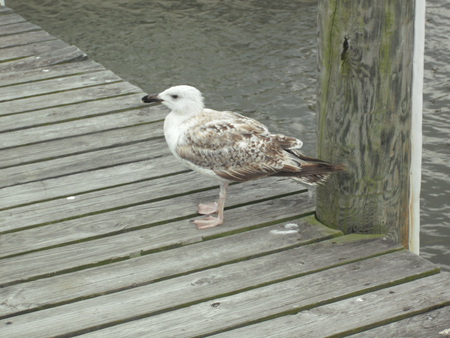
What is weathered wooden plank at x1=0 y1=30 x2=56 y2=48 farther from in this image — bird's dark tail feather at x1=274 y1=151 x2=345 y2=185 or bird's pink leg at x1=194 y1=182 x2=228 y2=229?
bird's dark tail feather at x1=274 y1=151 x2=345 y2=185

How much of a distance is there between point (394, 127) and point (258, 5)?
809 cm

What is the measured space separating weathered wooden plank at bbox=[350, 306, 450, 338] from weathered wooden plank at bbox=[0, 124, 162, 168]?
2.79 meters

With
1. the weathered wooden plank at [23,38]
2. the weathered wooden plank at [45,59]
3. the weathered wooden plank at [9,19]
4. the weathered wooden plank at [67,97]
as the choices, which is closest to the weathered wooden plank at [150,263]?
the weathered wooden plank at [67,97]

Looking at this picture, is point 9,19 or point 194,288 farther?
point 9,19

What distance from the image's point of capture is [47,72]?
7.71 m

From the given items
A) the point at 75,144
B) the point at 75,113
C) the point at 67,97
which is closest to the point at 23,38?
the point at 67,97

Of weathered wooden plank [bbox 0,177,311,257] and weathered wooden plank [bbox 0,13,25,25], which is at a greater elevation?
weathered wooden plank [bbox 0,13,25,25]

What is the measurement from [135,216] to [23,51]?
3773 mm

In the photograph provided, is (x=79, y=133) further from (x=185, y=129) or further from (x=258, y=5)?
(x=258, y=5)

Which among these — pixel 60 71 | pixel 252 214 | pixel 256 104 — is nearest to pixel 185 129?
pixel 252 214

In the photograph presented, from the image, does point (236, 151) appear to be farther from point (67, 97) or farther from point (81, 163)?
point (67, 97)

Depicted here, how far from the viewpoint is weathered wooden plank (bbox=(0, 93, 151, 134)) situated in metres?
6.57

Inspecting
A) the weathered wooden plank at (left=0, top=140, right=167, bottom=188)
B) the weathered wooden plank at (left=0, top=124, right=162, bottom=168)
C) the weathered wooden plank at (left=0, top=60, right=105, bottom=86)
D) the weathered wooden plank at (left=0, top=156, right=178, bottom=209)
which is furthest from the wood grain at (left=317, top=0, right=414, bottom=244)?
the weathered wooden plank at (left=0, top=60, right=105, bottom=86)

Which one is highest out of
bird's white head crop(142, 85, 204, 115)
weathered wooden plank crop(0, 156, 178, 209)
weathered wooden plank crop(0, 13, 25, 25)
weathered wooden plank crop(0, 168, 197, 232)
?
bird's white head crop(142, 85, 204, 115)
